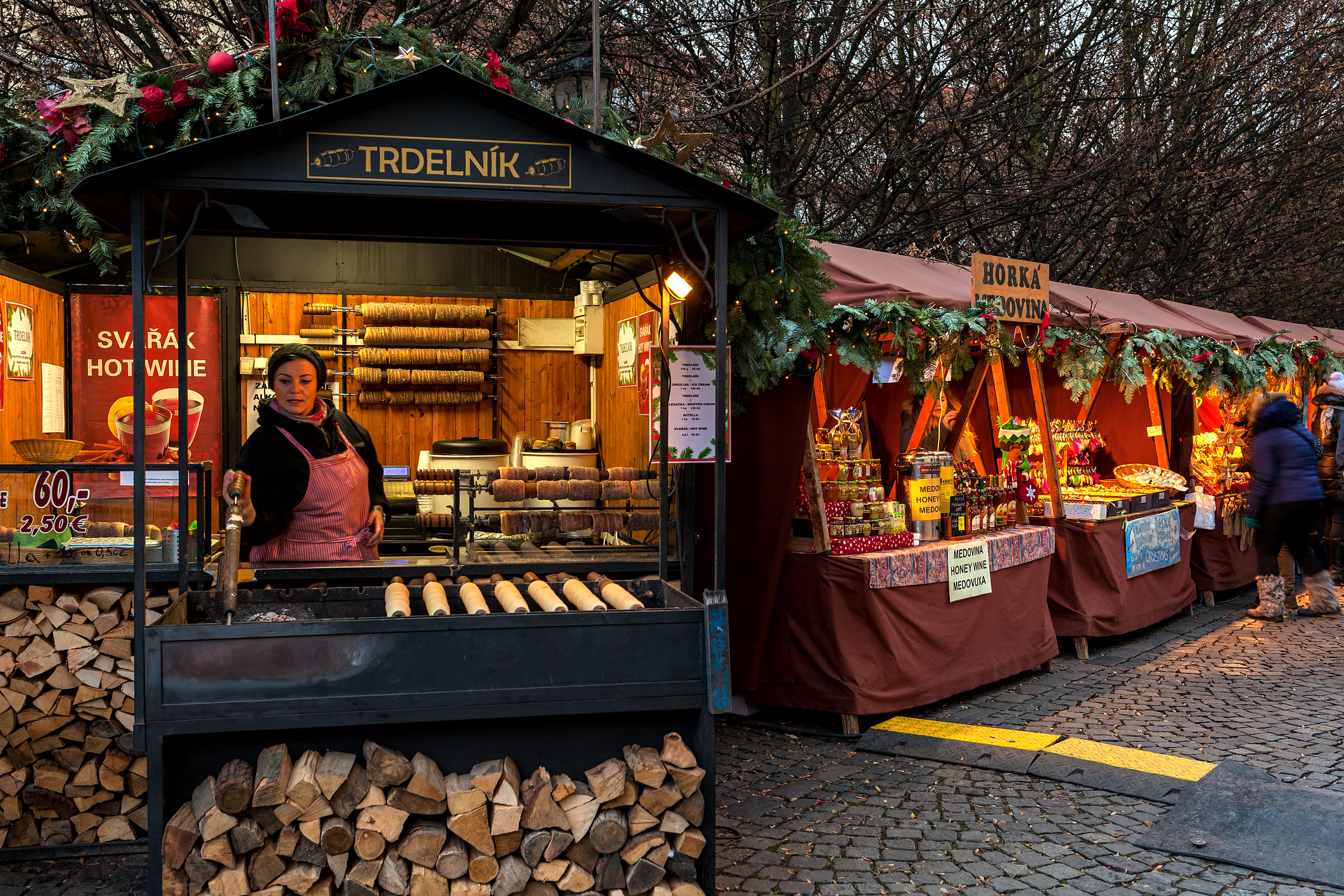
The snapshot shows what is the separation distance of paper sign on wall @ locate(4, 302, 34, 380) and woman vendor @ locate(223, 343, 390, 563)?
181 cm

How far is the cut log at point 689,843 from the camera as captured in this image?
3414 mm

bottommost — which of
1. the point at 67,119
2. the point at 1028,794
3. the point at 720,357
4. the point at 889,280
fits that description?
the point at 1028,794

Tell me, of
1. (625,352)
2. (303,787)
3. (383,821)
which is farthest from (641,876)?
(625,352)

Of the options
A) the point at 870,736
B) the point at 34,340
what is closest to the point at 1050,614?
the point at 870,736

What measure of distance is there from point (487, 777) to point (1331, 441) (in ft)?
31.6

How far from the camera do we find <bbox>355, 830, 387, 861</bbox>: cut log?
10.5 feet

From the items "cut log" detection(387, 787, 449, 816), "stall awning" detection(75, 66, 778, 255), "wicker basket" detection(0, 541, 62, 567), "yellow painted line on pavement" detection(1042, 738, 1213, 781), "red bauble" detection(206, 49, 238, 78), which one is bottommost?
"yellow painted line on pavement" detection(1042, 738, 1213, 781)

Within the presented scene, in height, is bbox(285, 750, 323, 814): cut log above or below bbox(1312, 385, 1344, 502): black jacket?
below

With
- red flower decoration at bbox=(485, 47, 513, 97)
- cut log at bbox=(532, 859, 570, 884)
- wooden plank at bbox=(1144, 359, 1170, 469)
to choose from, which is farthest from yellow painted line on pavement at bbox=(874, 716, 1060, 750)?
wooden plank at bbox=(1144, 359, 1170, 469)

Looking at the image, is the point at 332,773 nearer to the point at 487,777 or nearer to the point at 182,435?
the point at 487,777

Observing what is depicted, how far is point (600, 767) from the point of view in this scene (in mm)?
3438

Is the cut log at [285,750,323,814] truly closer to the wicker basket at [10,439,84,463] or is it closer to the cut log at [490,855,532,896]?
the cut log at [490,855,532,896]

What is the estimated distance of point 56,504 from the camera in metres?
4.38

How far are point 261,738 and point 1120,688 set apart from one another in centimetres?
558
